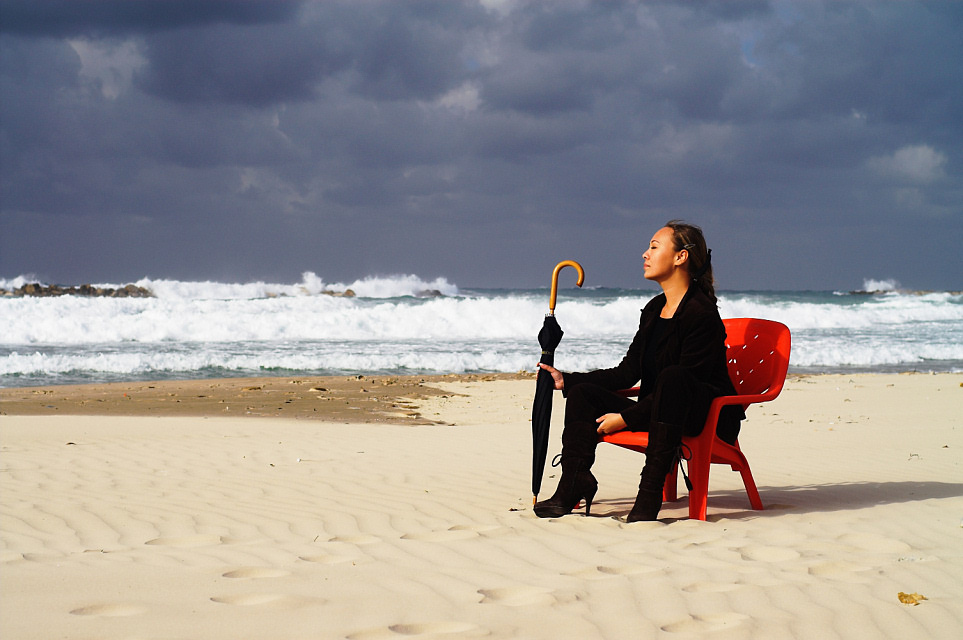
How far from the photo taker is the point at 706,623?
276cm

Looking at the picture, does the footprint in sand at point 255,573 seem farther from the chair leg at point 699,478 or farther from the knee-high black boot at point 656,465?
the chair leg at point 699,478

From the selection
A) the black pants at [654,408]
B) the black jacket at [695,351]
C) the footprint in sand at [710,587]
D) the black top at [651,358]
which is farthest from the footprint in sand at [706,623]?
the black top at [651,358]

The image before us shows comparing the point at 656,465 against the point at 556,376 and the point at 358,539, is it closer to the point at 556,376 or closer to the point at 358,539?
the point at 556,376

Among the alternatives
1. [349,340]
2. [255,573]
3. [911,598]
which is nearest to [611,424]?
[911,598]

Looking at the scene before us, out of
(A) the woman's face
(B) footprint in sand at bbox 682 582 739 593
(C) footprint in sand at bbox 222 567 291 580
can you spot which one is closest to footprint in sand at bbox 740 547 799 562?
(B) footprint in sand at bbox 682 582 739 593

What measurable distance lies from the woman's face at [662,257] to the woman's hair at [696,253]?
0.03 metres

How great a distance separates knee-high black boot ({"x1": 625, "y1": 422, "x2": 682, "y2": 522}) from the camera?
4434 mm

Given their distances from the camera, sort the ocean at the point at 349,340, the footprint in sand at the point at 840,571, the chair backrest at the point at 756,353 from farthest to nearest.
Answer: the ocean at the point at 349,340
the chair backrest at the point at 756,353
the footprint in sand at the point at 840,571

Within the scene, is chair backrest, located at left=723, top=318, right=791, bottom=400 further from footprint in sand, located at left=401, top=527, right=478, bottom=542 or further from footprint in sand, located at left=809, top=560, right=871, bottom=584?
footprint in sand, located at left=401, top=527, right=478, bottom=542

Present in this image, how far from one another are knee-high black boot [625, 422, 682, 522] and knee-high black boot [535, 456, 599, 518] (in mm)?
286

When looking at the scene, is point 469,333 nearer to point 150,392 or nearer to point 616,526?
point 150,392

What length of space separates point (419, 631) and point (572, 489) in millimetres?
2136

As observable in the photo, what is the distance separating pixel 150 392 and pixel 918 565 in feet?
40.0

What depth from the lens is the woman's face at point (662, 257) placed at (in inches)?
184
